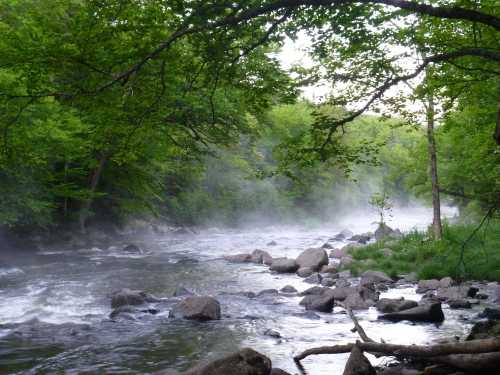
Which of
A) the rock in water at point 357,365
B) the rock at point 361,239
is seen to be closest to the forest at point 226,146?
the rock in water at point 357,365

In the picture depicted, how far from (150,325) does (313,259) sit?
963cm

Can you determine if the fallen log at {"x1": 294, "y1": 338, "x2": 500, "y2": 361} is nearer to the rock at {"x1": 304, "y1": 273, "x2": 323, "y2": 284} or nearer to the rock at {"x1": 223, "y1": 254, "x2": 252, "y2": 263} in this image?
the rock at {"x1": 304, "y1": 273, "x2": 323, "y2": 284}

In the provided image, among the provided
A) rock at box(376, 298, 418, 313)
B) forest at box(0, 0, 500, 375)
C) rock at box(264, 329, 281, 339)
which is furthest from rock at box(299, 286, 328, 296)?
rock at box(264, 329, 281, 339)

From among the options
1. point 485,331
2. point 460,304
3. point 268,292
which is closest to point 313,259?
point 268,292

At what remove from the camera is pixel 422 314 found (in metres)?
10.0

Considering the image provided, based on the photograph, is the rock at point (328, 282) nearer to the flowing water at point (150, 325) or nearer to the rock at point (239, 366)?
the flowing water at point (150, 325)

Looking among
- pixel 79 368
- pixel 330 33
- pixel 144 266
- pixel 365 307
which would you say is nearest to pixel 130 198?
pixel 144 266

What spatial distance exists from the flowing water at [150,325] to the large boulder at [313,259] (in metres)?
1.10

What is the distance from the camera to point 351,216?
5841 centimetres

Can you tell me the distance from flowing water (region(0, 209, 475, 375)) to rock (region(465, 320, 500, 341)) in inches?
60.7

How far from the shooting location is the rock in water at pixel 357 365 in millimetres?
5957

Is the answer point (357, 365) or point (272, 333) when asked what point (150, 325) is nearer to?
point (272, 333)

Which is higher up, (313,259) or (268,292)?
(313,259)

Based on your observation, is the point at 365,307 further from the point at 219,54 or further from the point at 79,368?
the point at 219,54
